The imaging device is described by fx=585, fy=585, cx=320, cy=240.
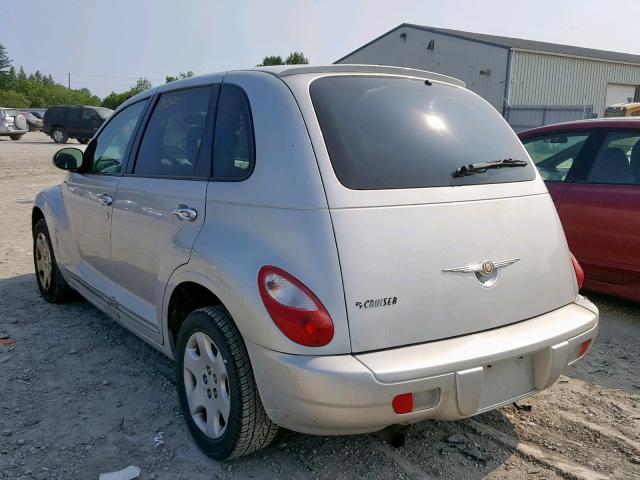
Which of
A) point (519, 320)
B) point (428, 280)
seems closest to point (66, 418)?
point (428, 280)

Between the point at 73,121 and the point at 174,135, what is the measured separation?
90.9 feet

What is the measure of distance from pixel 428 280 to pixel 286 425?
82 centimetres

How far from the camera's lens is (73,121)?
2819 centimetres

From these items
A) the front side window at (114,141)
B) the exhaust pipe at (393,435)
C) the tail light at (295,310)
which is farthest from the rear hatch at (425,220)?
the front side window at (114,141)

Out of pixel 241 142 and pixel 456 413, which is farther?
pixel 241 142

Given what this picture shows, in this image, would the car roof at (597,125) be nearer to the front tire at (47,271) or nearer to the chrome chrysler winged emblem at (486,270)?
the chrome chrysler winged emblem at (486,270)

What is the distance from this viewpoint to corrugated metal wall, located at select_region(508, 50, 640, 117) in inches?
1153

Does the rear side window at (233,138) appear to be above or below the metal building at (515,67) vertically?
below

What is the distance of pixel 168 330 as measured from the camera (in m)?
3.09

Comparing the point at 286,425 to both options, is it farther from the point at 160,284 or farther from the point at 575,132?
the point at 575,132

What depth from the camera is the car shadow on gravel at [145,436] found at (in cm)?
272

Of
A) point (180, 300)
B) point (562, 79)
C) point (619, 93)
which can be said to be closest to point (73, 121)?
point (562, 79)

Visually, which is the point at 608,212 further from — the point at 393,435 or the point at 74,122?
the point at 74,122

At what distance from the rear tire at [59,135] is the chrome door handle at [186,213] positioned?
28566 millimetres
